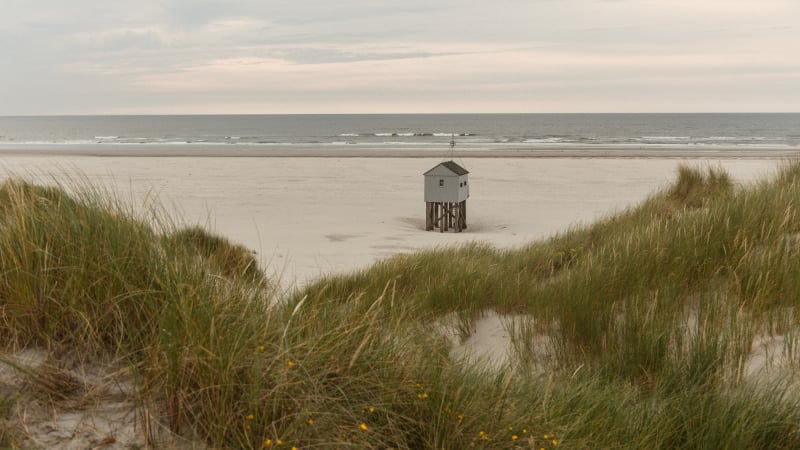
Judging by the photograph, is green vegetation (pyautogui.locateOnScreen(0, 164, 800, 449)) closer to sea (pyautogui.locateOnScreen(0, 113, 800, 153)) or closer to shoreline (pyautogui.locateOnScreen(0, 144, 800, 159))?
shoreline (pyautogui.locateOnScreen(0, 144, 800, 159))

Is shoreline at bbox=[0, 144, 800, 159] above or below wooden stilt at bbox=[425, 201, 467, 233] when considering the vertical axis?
above

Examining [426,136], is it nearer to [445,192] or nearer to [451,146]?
[451,146]

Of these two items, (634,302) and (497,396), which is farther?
(634,302)

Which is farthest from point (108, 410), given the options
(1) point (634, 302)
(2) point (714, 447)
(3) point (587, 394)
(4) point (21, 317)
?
(1) point (634, 302)

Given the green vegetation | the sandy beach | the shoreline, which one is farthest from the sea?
the green vegetation

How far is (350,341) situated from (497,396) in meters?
0.71

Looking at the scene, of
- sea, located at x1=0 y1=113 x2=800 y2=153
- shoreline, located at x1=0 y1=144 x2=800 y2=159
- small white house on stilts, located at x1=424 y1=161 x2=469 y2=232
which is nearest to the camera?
small white house on stilts, located at x1=424 y1=161 x2=469 y2=232

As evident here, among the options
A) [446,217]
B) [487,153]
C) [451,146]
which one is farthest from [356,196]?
[487,153]

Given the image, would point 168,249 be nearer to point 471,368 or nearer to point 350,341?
point 350,341

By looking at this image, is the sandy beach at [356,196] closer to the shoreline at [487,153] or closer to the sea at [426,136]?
the shoreline at [487,153]

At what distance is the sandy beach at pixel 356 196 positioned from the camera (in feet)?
38.4

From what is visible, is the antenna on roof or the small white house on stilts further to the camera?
the antenna on roof

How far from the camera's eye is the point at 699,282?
510 cm

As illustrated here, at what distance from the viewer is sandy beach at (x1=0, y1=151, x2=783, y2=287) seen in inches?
461
